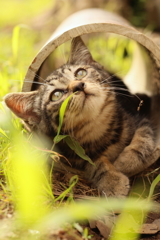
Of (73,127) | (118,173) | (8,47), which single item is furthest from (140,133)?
(8,47)

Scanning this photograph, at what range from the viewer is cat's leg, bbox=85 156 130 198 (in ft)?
6.33

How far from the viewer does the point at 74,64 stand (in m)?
2.37

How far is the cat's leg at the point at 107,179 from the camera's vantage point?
6.33 feet

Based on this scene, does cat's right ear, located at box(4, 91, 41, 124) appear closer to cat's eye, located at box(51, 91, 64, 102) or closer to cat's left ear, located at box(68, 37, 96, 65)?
cat's eye, located at box(51, 91, 64, 102)

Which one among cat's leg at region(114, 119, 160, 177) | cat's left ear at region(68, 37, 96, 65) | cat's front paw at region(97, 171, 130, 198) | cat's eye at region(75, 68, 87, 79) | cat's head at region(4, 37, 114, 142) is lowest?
cat's front paw at region(97, 171, 130, 198)

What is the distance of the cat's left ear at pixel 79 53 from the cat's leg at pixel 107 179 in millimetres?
831

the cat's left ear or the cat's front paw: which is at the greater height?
the cat's left ear

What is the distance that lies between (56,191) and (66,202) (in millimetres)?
182

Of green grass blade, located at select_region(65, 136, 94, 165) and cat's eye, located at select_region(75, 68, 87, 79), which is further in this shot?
cat's eye, located at select_region(75, 68, 87, 79)

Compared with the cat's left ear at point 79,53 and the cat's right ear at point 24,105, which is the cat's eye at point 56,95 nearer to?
the cat's right ear at point 24,105

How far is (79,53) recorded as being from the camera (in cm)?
238

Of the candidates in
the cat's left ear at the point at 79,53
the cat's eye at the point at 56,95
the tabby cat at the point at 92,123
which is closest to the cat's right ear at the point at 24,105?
the tabby cat at the point at 92,123

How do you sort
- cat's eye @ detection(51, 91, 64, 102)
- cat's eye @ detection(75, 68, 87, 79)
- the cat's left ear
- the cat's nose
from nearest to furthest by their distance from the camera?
1. the cat's nose
2. cat's eye @ detection(51, 91, 64, 102)
3. cat's eye @ detection(75, 68, 87, 79)
4. the cat's left ear

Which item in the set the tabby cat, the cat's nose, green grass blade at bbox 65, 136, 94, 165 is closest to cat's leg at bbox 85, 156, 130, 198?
the tabby cat
